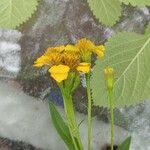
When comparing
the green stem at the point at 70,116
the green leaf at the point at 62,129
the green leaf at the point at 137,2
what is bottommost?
the green leaf at the point at 62,129

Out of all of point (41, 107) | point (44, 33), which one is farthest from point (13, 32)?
point (41, 107)

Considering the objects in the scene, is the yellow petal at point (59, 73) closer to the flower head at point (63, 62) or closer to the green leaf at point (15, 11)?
the flower head at point (63, 62)

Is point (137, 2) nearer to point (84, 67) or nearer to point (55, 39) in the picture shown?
point (84, 67)

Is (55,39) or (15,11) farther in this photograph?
(55,39)

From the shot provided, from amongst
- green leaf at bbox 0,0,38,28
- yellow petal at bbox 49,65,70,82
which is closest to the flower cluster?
yellow petal at bbox 49,65,70,82

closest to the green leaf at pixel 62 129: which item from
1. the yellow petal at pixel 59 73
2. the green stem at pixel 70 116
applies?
the green stem at pixel 70 116

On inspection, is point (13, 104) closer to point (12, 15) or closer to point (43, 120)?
point (43, 120)

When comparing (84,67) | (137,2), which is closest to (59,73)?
(84,67)
